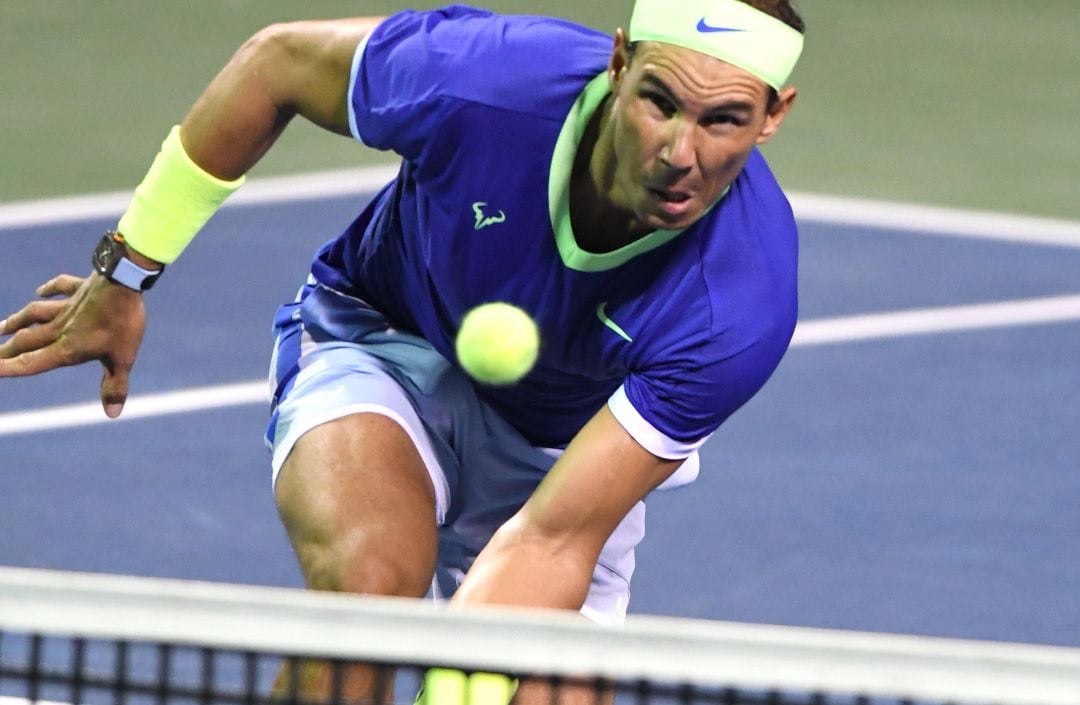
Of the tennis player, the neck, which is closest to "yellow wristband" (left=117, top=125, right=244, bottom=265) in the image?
the tennis player

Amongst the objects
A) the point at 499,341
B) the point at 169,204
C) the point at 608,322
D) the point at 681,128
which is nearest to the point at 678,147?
the point at 681,128

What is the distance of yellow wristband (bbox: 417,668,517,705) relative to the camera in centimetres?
297

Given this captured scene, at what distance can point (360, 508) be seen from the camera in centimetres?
409

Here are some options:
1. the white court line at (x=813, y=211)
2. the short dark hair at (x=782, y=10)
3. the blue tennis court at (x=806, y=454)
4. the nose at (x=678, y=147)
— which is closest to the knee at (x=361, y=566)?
the nose at (x=678, y=147)

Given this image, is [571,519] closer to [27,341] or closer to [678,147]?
[678,147]

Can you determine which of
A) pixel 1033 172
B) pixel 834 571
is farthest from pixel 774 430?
pixel 1033 172

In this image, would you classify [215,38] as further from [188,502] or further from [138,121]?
[188,502]

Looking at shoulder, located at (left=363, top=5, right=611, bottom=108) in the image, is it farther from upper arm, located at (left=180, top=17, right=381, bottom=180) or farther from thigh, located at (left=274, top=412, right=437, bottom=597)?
thigh, located at (left=274, top=412, right=437, bottom=597)

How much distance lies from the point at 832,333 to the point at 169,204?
3611mm

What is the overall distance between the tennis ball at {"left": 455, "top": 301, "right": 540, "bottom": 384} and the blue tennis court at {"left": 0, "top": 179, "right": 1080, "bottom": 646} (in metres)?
1.78

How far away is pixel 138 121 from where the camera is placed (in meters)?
9.08

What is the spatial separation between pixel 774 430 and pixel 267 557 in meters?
1.70

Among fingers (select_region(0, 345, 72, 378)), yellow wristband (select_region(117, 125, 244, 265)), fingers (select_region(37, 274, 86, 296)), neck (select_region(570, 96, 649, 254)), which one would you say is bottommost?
fingers (select_region(0, 345, 72, 378))

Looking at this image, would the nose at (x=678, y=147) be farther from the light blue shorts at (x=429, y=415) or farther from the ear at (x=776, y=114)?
the light blue shorts at (x=429, y=415)
